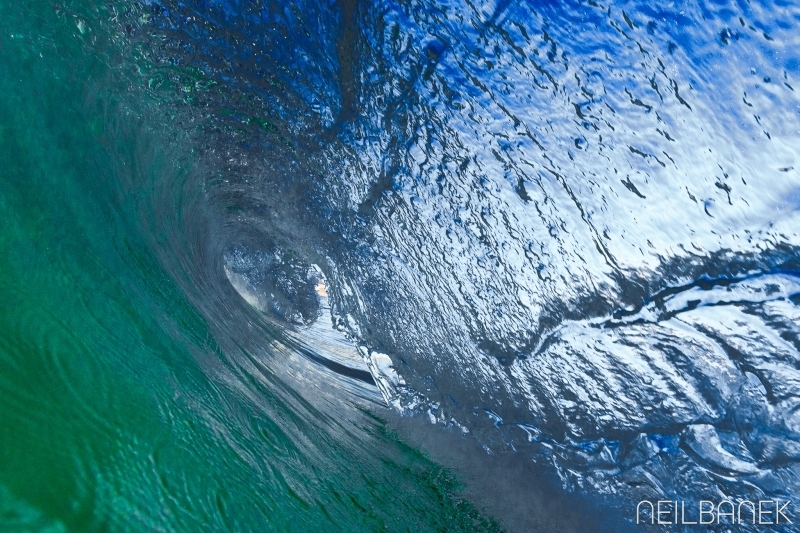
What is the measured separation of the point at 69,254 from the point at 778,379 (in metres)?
2.06

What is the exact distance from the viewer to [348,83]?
1.28 metres

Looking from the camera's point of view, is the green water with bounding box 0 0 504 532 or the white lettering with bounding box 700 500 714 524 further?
the white lettering with bounding box 700 500 714 524

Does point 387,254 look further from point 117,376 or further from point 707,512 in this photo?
point 707,512

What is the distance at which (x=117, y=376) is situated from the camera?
4.26 feet

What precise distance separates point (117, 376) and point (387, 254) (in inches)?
33.8

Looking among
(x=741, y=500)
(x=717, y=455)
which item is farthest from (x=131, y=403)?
(x=741, y=500)

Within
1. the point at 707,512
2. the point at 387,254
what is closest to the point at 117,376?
the point at 387,254

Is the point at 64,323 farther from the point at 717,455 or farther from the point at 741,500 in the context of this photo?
the point at 741,500

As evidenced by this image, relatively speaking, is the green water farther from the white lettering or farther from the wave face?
the white lettering

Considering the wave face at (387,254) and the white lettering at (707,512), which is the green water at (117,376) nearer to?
the wave face at (387,254)

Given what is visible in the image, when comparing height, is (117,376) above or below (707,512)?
below

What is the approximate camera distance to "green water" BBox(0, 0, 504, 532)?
4.02ft

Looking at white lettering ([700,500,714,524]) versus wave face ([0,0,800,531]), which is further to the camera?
white lettering ([700,500,714,524])

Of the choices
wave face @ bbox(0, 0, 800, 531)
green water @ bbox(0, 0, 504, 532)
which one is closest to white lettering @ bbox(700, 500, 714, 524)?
wave face @ bbox(0, 0, 800, 531)
